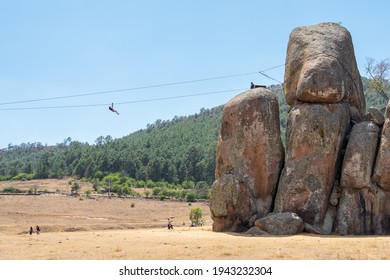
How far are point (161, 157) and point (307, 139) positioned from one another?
106 meters

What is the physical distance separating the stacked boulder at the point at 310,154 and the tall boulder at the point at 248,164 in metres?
0.06

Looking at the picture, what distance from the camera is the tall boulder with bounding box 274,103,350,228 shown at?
2722cm

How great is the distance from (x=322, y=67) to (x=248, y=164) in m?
6.61

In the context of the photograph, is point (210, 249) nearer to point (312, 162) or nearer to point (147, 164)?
point (312, 162)

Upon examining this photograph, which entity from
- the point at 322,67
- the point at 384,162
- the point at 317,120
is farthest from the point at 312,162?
the point at 322,67

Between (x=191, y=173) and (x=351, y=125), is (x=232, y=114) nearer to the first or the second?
(x=351, y=125)

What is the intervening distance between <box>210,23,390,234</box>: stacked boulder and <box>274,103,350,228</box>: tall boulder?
5cm

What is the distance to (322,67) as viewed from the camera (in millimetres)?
28422

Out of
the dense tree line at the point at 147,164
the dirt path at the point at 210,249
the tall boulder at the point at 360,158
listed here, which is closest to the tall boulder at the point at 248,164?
the tall boulder at the point at 360,158

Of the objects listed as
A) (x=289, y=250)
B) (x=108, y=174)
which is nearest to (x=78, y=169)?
(x=108, y=174)

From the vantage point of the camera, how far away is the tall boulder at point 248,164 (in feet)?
94.4

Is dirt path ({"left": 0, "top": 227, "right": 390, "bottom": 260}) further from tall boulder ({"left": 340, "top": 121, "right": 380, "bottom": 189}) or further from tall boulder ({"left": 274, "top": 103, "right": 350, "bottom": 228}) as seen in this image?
tall boulder ({"left": 340, "top": 121, "right": 380, "bottom": 189})

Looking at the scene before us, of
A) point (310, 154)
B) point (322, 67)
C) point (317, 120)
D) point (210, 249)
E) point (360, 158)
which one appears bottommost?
point (210, 249)

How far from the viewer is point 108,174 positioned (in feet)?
414
